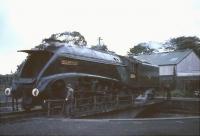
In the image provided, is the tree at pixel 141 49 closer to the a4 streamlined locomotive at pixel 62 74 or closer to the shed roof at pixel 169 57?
the shed roof at pixel 169 57

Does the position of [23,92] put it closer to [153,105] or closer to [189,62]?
[153,105]

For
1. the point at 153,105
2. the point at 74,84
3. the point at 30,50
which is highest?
the point at 30,50

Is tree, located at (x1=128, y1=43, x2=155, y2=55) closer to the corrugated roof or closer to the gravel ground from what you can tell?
the corrugated roof

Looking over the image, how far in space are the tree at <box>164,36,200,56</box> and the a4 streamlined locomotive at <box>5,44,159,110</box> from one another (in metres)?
49.1

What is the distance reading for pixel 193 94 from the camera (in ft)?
122

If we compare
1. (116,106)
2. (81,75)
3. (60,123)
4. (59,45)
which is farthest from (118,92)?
(60,123)

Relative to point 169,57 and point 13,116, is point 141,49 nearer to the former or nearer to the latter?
point 169,57

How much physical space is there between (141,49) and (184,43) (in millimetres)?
13004

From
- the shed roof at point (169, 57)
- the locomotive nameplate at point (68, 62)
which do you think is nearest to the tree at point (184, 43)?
the shed roof at point (169, 57)

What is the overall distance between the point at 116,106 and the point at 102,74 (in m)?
2.12

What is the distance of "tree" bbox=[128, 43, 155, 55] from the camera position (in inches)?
3255

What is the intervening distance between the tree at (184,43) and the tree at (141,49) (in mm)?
4461

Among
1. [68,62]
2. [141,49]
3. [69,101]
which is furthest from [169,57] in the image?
[69,101]

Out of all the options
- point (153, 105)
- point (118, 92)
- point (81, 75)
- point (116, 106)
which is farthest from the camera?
point (153, 105)
